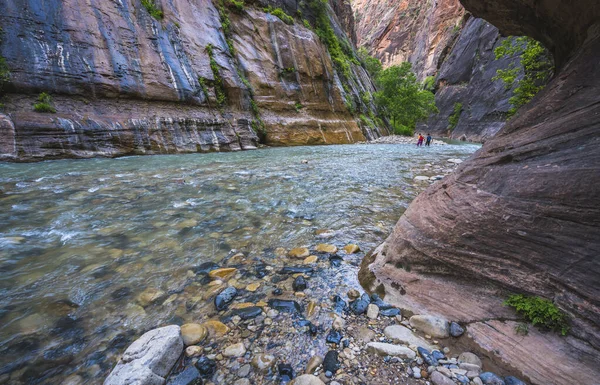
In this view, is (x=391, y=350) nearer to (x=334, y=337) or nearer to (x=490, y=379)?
(x=334, y=337)

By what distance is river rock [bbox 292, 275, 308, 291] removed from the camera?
7.46 ft

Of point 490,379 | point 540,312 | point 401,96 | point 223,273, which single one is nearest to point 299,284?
point 223,273

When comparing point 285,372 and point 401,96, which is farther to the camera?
point 401,96

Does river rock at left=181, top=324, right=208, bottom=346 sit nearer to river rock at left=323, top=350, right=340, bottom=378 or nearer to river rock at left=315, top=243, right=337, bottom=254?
river rock at left=323, top=350, right=340, bottom=378

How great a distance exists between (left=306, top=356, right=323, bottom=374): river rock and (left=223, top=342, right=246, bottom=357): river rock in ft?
1.45

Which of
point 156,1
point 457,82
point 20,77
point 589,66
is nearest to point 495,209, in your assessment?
A: point 589,66

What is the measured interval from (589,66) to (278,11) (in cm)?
2213

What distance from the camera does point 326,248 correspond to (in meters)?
3.02

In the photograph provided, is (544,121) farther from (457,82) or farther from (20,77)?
(457,82)

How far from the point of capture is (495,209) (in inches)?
71.1

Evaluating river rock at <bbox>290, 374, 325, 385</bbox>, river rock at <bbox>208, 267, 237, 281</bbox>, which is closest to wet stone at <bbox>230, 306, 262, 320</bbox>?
river rock at <bbox>208, 267, 237, 281</bbox>

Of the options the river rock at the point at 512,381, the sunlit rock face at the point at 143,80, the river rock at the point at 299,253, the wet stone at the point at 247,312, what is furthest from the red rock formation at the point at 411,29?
the wet stone at the point at 247,312

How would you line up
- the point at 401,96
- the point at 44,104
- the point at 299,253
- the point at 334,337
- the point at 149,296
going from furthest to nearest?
the point at 401,96, the point at 44,104, the point at 299,253, the point at 149,296, the point at 334,337

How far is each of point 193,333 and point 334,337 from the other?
101 cm
